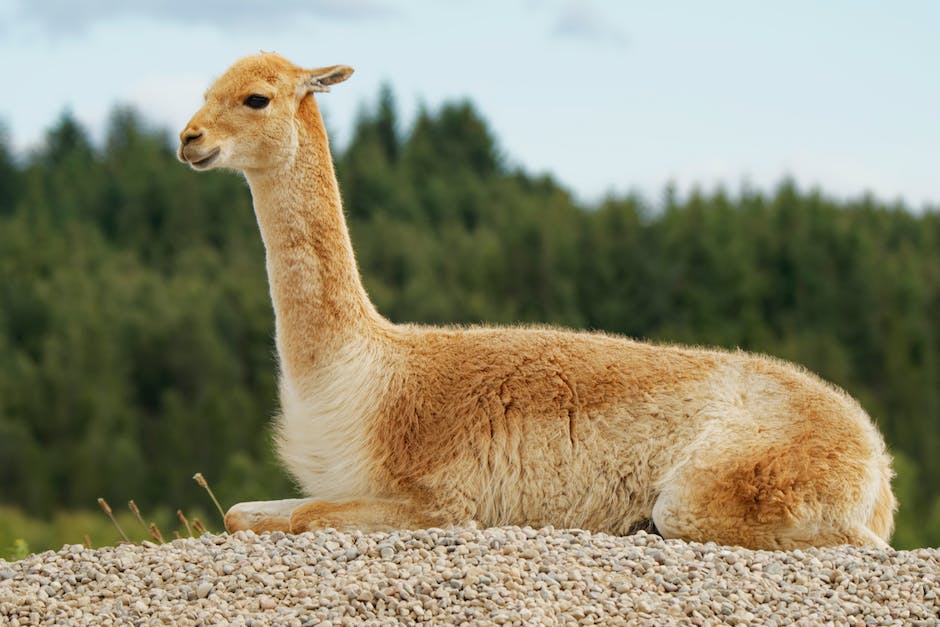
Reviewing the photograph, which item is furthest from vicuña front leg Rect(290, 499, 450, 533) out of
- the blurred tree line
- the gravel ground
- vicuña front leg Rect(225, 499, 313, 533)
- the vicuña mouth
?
the blurred tree line

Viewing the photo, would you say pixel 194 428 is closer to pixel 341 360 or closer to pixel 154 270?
pixel 154 270

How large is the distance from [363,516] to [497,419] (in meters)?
1.24

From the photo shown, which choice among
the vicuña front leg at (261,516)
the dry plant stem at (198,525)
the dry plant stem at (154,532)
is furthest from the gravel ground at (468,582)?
the dry plant stem at (198,525)

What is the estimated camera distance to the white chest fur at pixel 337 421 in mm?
9961

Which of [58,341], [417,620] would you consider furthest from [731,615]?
[58,341]

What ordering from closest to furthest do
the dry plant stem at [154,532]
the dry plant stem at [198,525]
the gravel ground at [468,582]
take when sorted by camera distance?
1. the gravel ground at [468,582]
2. the dry plant stem at [154,532]
3. the dry plant stem at [198,525]

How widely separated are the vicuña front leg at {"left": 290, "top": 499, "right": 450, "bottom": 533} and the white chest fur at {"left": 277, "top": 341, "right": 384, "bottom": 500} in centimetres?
26

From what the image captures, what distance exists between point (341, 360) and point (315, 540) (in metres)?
1.70

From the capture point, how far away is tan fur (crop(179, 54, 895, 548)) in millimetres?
9523

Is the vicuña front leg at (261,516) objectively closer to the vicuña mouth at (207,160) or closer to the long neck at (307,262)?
the long neck at (307,262)

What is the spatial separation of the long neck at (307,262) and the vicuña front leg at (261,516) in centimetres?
100

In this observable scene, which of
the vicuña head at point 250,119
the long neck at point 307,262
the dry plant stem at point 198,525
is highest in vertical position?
the vicuña head at point 250,119

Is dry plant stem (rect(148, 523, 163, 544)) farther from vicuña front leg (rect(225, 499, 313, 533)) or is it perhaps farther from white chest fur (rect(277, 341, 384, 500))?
white chest fur (rect(277, 341, 384, 500))

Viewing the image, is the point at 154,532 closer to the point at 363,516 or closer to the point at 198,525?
the point at 198,525
